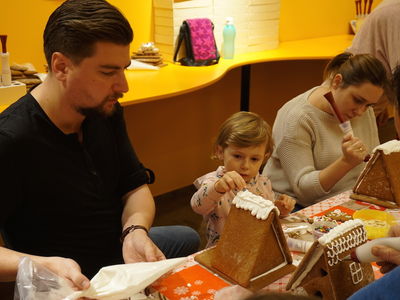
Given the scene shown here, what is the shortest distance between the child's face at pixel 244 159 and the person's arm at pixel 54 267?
0.74 meters

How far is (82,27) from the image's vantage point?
147 cm

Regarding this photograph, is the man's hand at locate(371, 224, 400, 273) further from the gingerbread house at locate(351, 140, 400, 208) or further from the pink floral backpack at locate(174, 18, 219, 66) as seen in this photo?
the pink floral backpack at locate(174, 18, 219, 66)

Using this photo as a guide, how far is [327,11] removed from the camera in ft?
14.8

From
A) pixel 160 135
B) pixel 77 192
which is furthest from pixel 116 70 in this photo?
pixel 160 135

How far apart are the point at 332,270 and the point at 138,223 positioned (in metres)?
0.67

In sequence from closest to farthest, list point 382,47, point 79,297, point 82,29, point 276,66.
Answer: point 79,297, point 82,29, point 382,47, point 276,66

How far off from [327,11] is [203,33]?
1695 mm

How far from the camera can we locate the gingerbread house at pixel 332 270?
1.16m

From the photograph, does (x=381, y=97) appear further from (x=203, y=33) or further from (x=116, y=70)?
(x=203, y=33)

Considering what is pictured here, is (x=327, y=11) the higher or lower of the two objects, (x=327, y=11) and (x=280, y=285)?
the higher

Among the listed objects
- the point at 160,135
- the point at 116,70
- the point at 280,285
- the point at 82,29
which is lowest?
the point at 160,135

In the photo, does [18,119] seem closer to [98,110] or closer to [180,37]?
[98,110]

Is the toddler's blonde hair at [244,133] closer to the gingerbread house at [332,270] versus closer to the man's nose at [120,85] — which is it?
the man's nose at [120,85]

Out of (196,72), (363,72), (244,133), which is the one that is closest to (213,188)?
(244,133)
